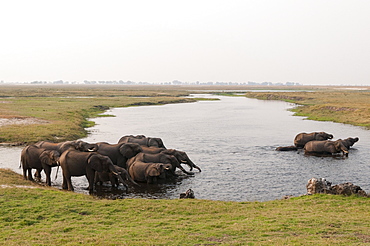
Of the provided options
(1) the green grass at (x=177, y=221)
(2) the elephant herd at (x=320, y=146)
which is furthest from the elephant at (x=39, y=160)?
(2) the elephant herd at (x=320, y=146)

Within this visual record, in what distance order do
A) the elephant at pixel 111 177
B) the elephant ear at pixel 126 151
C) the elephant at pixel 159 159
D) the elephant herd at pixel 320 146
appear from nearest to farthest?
the elephant at pixel 111 177, the elephant at pixel 159 159, the elephant ear at pixel 126 151, the elephant herd at pixel 320 146

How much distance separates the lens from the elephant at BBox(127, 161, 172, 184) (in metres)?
22.5

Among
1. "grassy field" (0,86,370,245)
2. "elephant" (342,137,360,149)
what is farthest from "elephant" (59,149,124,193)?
"elephant" (342,137,360,149)

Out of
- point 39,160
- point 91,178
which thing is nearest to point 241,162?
point 91,178

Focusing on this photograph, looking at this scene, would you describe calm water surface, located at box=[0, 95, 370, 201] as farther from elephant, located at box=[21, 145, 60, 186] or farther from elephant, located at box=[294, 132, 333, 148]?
elephant, located at box=[294, 132, 333, 148]

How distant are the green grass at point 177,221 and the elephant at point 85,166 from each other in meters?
2.62

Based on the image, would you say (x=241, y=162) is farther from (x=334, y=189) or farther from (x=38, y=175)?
(x=38, y=175)

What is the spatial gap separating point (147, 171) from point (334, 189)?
10.4 meters

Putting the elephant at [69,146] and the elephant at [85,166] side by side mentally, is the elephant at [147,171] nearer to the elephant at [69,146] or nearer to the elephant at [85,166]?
the elephant at [85,166]

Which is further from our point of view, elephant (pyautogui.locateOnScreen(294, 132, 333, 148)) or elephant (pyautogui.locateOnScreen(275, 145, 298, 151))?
elephant (pyautogui.locateOnScreen(294, 132, 333, 148))

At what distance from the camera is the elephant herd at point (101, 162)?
2122 cm

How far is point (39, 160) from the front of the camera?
76.2 ft

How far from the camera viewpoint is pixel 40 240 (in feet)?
37.2

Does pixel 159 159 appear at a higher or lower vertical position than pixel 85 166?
lower
